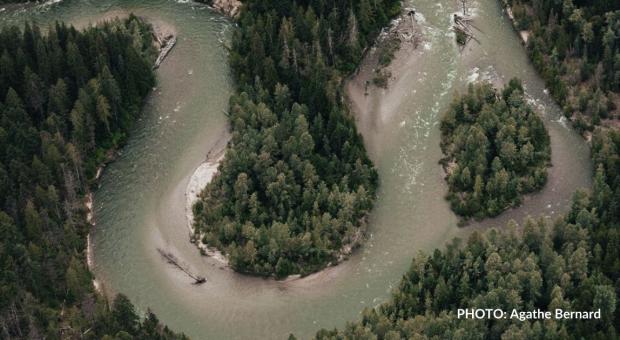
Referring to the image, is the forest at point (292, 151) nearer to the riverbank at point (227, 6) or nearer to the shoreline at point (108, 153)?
the riverbank at point (227, 6)

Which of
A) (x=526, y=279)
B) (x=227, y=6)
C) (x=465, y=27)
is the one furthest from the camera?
(x=227, y=6)

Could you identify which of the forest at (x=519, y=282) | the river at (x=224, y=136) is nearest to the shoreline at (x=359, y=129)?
the river at (x=224, y=136)

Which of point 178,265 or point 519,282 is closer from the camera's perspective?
point 519,282

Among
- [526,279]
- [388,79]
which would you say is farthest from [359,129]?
[526,279]

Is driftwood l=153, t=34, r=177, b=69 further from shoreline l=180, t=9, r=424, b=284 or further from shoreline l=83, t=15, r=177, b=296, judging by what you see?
shoreline l=180, t=9, r=424, b=284

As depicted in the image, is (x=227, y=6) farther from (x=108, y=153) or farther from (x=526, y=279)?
(x=526, y=279)

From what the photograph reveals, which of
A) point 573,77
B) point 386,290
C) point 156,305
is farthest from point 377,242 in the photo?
point 573,77

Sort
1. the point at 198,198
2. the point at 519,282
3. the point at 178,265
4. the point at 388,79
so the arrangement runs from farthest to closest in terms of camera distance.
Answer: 1. the point at 388,79
2. the point at 198,198
3. the point at 178,265
4. the point at 519,282

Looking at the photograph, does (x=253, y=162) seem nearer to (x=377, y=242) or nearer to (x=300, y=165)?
(x=300, y=165)
